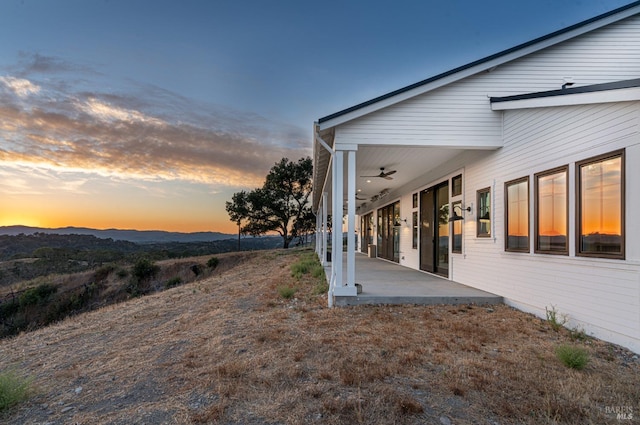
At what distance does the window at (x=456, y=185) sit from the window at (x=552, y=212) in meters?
2.58

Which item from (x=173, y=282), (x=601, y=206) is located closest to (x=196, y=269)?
(x=173, y=282)

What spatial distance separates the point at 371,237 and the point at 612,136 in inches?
606

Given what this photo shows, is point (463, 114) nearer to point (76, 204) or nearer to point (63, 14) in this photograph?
point (63, 14)

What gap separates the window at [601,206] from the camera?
13.6 ft

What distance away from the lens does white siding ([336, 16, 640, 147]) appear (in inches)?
253

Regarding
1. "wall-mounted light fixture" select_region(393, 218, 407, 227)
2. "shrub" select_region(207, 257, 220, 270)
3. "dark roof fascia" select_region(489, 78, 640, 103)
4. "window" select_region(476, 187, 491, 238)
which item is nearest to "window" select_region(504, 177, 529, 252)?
"window" select_region(476, 187, 491, 238)

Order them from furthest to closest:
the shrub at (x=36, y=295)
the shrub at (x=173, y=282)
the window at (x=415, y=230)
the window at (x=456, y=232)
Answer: the shrub at (x=173, y=282)
the shrub at (x=36, y=295)
the window at (x=415, y=230)
the window at (x=456, y=232)

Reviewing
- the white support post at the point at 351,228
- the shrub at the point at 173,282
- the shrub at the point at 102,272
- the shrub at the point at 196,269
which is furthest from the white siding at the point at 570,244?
the shrub at the point at 102,272

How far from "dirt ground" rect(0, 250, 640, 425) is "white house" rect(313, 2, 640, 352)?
0.74 m

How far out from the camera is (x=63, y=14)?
917 cm

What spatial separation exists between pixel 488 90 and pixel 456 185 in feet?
8.20

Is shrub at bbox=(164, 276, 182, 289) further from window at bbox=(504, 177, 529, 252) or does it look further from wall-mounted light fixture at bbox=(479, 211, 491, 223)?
window at bbox=(504, 177, 529, 252)

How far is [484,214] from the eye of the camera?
23.6 feet

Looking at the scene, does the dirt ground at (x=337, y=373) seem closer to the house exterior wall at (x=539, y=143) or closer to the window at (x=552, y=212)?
the house exterior wall at (x=539, y=143)
